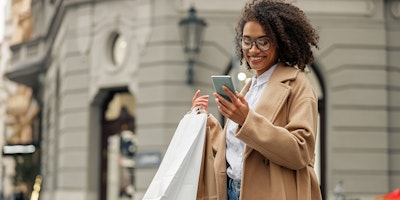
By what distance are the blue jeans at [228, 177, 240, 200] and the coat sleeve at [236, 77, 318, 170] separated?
0.97ft

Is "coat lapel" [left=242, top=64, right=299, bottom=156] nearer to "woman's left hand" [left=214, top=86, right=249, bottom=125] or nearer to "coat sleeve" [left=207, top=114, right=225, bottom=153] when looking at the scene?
"woman's left hand" [left=214, top=86, right=249, bottom=125]

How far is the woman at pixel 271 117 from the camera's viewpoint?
3797 mm

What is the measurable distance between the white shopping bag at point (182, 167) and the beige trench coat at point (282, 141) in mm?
262

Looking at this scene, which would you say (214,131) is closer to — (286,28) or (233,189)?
(233,189)

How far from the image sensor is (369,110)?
19.6 metres

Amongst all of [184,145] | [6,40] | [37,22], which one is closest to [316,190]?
[184,145]

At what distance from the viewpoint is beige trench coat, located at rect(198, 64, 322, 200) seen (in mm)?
3795

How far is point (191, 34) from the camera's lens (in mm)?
19172

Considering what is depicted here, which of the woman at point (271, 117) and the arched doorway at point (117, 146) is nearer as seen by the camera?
the woman at point (271, 117)

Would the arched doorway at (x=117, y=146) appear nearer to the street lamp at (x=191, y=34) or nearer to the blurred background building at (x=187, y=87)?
the blurred background building at (x=187, y=87)

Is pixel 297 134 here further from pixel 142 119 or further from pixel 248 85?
pixel 142 119

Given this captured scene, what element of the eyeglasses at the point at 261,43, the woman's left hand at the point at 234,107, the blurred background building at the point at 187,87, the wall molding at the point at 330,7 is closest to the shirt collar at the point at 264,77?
the eyeglasses at the point at 261,43

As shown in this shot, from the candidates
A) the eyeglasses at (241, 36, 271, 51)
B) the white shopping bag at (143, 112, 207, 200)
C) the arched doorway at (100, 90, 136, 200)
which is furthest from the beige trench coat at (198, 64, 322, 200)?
the arched doorway at (100, 90, 136, 200)

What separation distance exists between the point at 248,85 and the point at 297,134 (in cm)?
60
